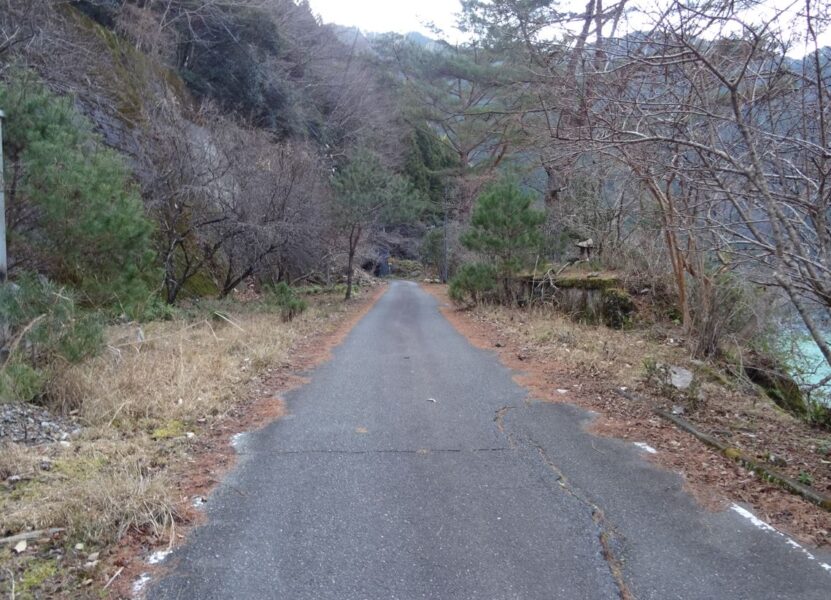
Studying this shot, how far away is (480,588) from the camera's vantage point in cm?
299

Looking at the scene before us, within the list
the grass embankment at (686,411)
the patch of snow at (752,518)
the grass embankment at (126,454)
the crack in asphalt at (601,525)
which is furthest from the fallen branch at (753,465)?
the grass embankment at (126,454)

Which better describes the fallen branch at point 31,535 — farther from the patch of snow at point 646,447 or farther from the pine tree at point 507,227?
the pine tree at point 507,227

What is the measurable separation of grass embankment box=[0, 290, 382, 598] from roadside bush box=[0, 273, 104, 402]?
200 millimetres

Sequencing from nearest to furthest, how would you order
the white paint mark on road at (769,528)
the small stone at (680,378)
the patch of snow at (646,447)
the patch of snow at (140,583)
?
the patch of snow at (140,583) < the white paint mark on road at (769,528) < the patch of snow at (646,447) < the small stone at (680,378)

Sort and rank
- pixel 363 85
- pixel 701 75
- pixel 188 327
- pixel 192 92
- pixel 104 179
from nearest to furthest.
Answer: pixel 701 75 < pixel 104 179 < pixel 188 327 < pixel 192 92 < pixel 363 85

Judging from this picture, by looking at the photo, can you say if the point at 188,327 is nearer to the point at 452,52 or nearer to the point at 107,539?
the point at 107,539

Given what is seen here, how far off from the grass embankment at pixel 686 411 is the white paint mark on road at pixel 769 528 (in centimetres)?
8

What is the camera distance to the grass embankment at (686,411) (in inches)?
167

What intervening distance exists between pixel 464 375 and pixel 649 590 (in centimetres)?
564

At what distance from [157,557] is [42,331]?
4175 millimetres

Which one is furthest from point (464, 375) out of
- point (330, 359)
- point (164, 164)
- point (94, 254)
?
point (164, 164)

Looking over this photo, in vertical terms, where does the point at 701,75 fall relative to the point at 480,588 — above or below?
above

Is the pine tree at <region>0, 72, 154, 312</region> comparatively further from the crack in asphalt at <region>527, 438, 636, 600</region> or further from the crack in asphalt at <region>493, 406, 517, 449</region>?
the crack in asphalt at <region>527, 438, 636, 600</region>

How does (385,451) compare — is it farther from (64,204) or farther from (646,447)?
(64,204)
